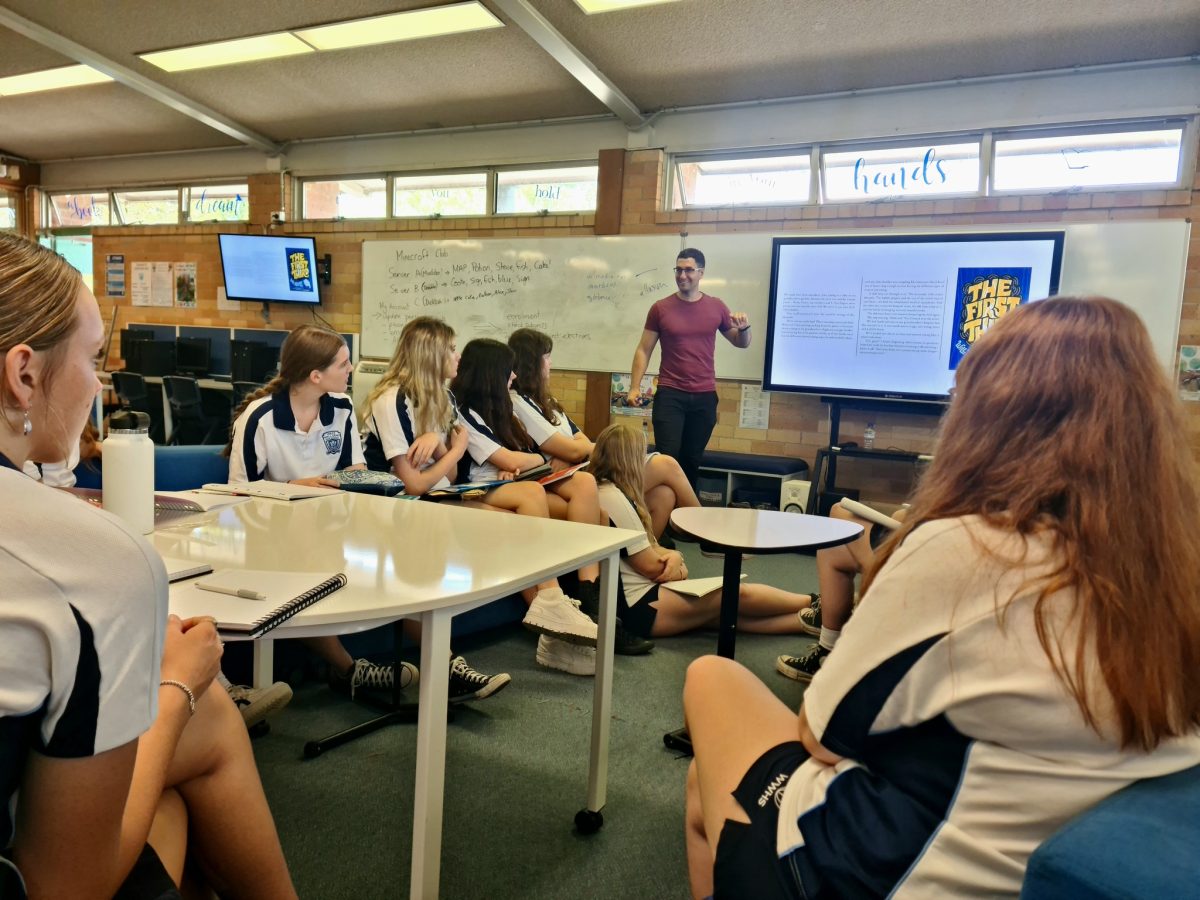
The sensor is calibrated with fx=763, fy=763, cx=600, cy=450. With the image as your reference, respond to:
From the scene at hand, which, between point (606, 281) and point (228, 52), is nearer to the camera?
point (228, 52)

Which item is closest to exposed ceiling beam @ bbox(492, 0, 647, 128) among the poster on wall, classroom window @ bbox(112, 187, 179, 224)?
the poster on wall

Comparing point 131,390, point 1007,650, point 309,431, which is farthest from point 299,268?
point 1007,650

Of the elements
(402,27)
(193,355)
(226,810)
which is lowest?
(226,810)

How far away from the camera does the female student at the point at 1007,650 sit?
27.7 inches

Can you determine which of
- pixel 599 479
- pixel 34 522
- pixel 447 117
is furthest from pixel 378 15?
pixel 34 522

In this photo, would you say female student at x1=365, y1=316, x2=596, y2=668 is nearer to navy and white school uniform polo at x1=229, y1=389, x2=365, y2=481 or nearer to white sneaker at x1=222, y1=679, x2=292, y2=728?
navy and white school uniform polo at x1=229, y1=389, x2=365, y2=481

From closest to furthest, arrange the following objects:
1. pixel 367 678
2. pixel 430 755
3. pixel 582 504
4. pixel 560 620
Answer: pixel 430 755 < pixel 367 678 < pixel 560 620 < pixel 582 504

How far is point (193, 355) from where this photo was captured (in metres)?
6.54

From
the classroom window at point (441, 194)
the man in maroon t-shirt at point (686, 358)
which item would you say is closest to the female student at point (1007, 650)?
the man in maroon t-shirt at point (686, 358)

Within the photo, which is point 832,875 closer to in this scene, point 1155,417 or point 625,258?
point 1155,417

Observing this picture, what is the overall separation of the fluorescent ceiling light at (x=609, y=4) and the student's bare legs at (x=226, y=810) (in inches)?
150

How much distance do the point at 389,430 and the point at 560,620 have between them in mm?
982

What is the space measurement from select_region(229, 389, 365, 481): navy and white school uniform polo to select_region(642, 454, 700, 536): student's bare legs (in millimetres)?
1198

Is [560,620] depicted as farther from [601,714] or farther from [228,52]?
[228,52]
